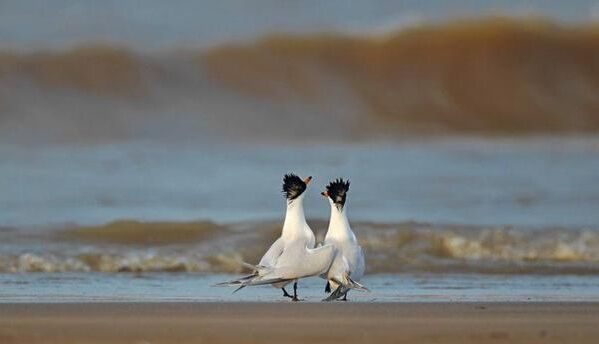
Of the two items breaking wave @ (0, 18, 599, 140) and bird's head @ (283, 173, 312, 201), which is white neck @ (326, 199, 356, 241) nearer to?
bird's head @ (283, 173, 312, 201)

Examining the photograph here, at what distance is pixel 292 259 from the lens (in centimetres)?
1030

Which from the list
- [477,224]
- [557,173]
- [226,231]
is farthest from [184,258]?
[557,173]

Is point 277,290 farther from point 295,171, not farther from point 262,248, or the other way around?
point 295,171

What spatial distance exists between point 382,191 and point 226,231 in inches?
149

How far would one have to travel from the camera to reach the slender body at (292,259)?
10.3 metres

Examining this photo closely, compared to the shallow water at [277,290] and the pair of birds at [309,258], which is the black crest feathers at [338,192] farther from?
the shallow water at [277,290]

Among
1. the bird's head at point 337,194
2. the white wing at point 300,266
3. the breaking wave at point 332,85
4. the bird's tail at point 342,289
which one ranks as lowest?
the bird's tail at point 342,289

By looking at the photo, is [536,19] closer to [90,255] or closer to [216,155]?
[216,155]

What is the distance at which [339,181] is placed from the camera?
11078mm

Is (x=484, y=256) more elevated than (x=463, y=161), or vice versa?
(x=463, y=161)

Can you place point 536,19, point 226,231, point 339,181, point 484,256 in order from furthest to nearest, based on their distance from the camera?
point 536,19 → point 226,231 → point 484,256 → point 339,181
